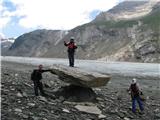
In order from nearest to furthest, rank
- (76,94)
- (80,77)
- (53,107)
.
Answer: (53,107) < (80,77) < (76,94)

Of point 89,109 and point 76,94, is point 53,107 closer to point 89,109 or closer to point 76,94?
point 89,109

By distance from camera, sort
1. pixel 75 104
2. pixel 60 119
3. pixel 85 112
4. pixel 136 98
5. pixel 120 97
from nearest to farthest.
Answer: pixel 60 119
pixel 85 112
pixel 75 104
pixel 136 98
pixel 120 97

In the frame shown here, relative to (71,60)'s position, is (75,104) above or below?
below

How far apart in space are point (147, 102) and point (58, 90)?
8073 mm

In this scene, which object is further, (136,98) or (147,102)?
(147,102)

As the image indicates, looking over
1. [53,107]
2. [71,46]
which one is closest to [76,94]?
[53,107]

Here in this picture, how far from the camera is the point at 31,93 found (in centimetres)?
2647

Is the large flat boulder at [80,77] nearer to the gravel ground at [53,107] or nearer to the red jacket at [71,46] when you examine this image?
the gravel ground at [53,107]

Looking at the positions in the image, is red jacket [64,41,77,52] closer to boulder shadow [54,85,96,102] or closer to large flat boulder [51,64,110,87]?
large flat boulder [51,64,110,87]

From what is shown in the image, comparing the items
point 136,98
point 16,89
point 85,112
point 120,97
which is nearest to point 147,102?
point 120,97

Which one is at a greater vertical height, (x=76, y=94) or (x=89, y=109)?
(x=76, y=94)

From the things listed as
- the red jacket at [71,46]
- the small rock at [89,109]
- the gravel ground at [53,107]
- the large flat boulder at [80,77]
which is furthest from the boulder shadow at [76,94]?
the red jacket at [71,46]

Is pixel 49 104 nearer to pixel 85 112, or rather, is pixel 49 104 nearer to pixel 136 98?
pixel 85 112

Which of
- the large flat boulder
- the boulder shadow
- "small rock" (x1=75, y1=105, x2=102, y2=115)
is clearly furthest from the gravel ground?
the large flat boulder
